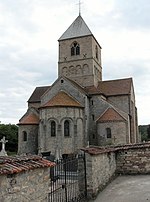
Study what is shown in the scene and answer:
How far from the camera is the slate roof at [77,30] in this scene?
1599 inches

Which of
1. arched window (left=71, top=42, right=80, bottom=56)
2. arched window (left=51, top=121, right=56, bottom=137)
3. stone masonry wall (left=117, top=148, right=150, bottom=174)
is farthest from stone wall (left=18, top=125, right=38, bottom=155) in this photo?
stone masonry wall (left=117, top=148, right=150, bottom=174)

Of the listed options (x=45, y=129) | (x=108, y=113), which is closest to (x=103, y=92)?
(x=108, y=113)

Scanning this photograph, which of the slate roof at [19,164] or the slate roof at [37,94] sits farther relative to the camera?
the slate roof at [37,94]

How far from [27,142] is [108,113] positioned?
1076 centimetres

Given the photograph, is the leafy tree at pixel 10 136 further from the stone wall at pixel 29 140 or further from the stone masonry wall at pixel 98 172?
the stone masonry wall at pixel 98 172

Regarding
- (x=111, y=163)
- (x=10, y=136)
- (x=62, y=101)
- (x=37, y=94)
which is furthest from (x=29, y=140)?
(x=111, y=163)

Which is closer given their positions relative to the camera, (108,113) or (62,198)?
(62,198)

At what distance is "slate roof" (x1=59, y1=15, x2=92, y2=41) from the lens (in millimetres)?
40625

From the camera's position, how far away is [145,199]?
813cm

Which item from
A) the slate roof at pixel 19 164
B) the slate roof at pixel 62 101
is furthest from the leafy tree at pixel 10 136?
the slate roof at pixel 19 164

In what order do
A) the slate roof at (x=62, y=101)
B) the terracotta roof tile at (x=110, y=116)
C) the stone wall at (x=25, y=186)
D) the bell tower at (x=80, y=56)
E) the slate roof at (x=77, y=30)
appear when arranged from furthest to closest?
the slate roof at (x=77, y=30) < the bell tower at (x=80, y=56) < the terracotta roof tile at (x=110, y=116) < the slate roof at (x=62, y=101) < the stone wall at (x=25, y=186)

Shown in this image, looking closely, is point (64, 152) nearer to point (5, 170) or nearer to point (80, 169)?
point (80, 169)

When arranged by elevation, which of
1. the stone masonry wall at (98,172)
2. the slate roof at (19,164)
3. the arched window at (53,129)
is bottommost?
the stone masonry wall at (98,172)

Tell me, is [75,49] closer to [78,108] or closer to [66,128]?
[78,108]
